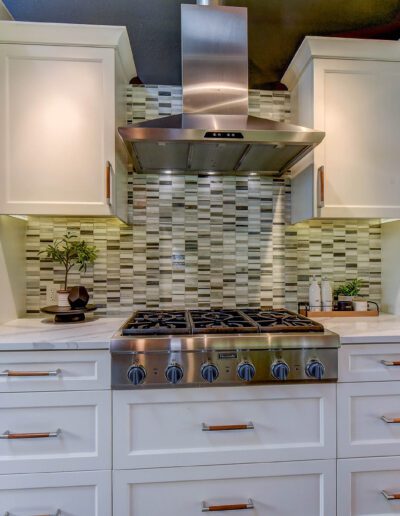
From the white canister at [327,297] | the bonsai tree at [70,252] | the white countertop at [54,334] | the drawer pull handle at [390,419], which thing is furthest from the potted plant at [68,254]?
the drawer pull handle at [390,419]

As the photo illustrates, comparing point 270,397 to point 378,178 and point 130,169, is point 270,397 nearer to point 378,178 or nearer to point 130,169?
point 378,178

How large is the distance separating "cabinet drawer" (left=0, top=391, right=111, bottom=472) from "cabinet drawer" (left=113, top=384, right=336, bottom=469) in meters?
0.07

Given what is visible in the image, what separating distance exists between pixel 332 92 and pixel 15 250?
186 centimetres

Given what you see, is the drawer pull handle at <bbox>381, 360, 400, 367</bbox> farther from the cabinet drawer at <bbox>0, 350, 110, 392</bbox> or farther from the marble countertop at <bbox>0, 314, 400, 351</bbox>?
the cabinet drawer at <bbox>0, 350, 110, 392</bbox>

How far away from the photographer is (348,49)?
5.35 feet

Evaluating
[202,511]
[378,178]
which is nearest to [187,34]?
[378,178]

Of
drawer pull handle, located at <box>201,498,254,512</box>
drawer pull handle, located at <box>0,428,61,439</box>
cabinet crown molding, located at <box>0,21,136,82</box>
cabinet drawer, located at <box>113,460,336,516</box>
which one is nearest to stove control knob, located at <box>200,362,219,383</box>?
cabinet drawer, located at <box>113,460,336,516</box>

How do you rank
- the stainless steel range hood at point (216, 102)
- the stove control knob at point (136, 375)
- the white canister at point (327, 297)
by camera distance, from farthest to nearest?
1. the white canister at point (327, 297)
2. the stainless steel range hood at point (216, 102)
3. the stove control knob at point (136, 375)

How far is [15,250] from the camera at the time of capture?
68.0 inches

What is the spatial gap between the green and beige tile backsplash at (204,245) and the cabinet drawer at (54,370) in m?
0.62

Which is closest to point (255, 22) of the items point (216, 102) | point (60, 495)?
point (216, 102)

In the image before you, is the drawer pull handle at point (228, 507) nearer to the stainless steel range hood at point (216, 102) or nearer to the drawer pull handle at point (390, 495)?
the drawer pull handle at point (390, 495)

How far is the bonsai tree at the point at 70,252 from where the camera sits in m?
1.78

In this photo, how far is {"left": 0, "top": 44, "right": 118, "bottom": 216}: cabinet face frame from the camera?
1.52 meters
